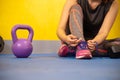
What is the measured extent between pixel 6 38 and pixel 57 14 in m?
0.44

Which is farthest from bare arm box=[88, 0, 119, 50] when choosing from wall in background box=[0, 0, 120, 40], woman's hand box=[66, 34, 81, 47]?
wall in background box=[0, 0, 120, 40]

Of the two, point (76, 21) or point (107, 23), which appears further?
point (107, 23)

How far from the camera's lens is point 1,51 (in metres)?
2.06

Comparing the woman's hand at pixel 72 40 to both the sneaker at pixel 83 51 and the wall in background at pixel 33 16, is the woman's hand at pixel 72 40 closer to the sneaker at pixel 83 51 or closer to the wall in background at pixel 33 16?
the sneaker at pixel 83 51

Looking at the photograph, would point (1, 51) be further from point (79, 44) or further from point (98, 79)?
point (98, 79)

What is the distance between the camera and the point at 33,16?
84.7 inches

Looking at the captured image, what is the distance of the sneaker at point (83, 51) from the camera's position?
1.37 metres

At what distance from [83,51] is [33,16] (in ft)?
2.91

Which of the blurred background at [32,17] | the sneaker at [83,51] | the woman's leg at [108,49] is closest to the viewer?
the sneaker at [83,51]

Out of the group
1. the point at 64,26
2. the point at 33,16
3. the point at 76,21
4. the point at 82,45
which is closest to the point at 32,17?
the point at 33,16

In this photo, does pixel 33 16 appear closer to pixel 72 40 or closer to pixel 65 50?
pixel 65 50

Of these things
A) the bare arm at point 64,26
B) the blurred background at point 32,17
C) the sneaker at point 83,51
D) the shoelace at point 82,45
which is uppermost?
the bare arm at point 64,26

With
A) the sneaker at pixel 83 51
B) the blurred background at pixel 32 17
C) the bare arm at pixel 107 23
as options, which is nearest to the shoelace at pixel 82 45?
the sneaker at pixel 83 51

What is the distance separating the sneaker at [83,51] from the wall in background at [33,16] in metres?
0.78
